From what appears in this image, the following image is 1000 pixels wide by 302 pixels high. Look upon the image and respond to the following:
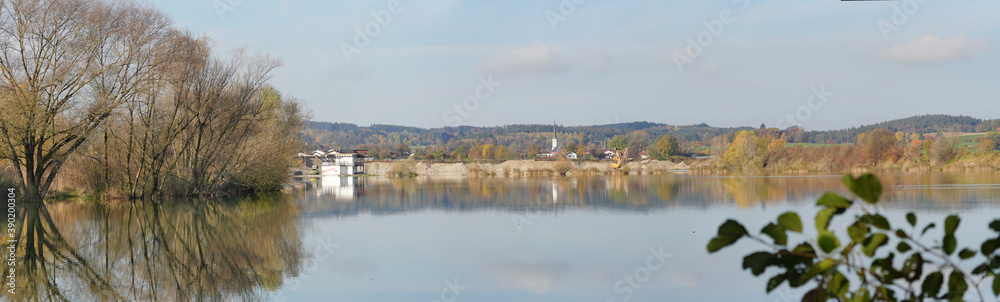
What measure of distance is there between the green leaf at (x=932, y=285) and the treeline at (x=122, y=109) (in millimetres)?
23076

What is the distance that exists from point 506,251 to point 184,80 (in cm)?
1689

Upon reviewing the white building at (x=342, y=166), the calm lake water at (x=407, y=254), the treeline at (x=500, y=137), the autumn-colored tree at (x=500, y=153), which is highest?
the treeline at (x=500, y=137)

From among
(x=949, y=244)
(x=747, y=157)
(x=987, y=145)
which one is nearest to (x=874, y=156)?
(x=987, y=145)

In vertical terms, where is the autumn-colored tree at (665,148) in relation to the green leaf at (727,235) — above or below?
above

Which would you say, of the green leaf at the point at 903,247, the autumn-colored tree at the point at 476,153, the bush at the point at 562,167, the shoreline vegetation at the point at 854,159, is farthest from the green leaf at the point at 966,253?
the autumn-colored tree at the point at 476,153

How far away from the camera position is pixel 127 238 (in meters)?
12.6

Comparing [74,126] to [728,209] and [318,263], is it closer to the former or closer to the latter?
[318,263]

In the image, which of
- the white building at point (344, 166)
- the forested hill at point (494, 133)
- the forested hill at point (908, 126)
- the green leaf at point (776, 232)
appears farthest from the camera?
the forested hill at point (494, 133)

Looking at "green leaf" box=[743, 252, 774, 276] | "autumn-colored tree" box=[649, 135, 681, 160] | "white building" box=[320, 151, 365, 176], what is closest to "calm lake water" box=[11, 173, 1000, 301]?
"green leaf" box=[743, 252, 774, 276]

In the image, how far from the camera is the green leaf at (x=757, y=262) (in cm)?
194

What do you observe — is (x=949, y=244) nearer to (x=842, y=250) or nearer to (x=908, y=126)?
(x=842, y=250)

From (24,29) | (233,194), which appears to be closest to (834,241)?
(24,29)

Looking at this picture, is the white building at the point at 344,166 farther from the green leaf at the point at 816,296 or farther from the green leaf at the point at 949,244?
the green leaf at the point at 949,244

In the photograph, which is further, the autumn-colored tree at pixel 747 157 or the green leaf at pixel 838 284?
the autumn-colored tree at pixel 747 157
